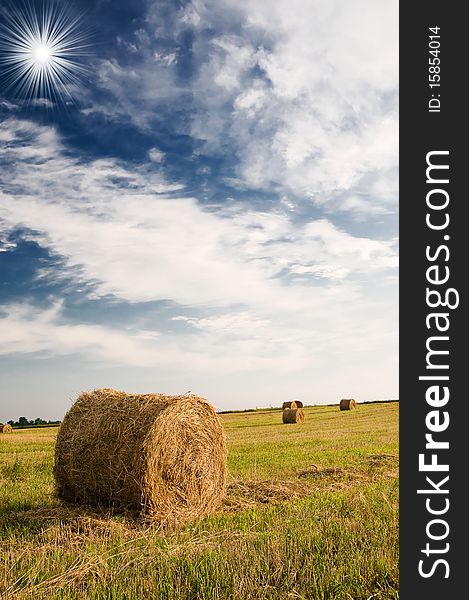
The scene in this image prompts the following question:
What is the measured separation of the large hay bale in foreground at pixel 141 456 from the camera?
895cm

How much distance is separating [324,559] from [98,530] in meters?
3.32

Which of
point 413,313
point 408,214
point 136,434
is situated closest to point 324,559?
point 413,313

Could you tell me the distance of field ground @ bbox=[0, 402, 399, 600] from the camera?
5023 mm

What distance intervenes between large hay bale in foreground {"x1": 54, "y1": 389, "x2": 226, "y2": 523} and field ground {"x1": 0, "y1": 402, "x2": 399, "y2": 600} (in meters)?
0.38

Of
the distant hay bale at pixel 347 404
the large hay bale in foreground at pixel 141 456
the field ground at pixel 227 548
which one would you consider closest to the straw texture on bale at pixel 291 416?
the distant hay bale at pixel 347 404

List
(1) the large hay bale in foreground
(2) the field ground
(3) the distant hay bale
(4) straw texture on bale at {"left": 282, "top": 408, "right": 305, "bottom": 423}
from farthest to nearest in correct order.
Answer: (3) the distant hay bale
(4) straw texture on bale at {"left": 282, "top": 408, "right": 305, "bottom": 423}
(1) the large hay bale in foreground
(2) the field ground

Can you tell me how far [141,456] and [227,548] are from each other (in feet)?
10.4

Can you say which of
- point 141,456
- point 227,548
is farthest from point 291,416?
point 227,548

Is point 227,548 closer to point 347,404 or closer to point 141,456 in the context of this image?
point 141,456

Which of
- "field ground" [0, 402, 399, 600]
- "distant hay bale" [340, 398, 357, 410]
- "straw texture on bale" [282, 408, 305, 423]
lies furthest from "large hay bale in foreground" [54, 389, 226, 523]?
"distant hay bale" [340, 398, 357, 410]

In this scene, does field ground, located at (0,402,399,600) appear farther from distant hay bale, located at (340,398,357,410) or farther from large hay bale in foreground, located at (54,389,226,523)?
distant hay bale, located at (340,398,357,410)

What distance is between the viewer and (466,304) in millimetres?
4430

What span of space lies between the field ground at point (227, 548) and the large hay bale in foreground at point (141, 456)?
14.8 inches

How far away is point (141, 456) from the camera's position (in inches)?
352
